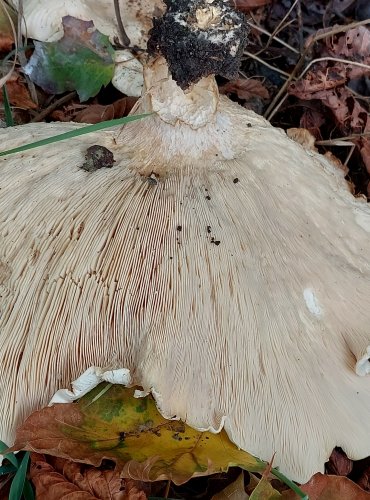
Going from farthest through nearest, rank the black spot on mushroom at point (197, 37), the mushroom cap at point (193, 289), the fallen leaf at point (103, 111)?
1. the fallen leaf at point (103, 111)
2. the black spot on mushroom at point (197, 37)
3. the mushroom cap at point (193, 289)

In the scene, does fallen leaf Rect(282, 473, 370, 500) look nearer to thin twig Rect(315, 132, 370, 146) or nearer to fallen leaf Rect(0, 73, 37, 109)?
thin twig Rect(315, 132, 370, 146)

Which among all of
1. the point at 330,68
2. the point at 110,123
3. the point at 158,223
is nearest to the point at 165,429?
the point at 158,223

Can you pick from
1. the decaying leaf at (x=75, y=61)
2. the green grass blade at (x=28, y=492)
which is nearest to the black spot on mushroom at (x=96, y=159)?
the decaying leaf at (x=75, y=61)

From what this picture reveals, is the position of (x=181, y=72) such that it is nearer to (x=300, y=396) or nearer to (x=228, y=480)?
(x=300, y=396)

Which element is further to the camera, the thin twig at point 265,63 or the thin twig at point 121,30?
the thin twig at point 265,63

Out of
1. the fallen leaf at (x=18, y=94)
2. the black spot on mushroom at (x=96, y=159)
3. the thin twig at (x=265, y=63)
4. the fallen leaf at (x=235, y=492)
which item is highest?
the thin twig at (x=265, y=63)

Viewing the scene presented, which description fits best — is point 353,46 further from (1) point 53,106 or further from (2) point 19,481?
(2) point 19,481

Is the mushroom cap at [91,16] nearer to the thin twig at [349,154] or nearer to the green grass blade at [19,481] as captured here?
the thin twig at [349,154]
